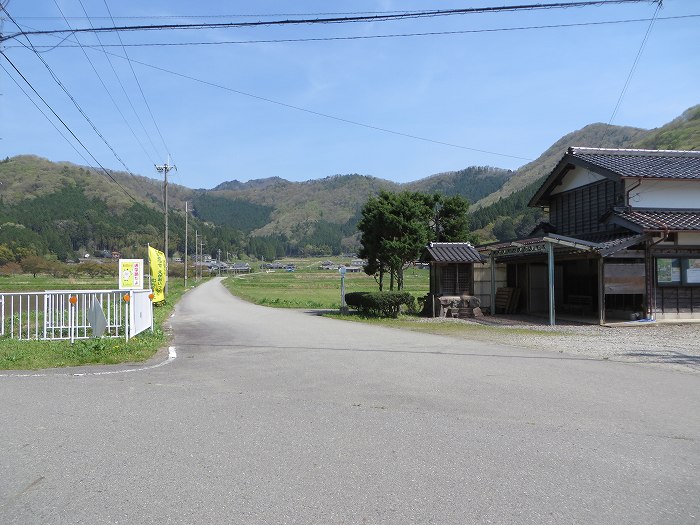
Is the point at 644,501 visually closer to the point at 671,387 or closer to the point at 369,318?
the point at 671,387

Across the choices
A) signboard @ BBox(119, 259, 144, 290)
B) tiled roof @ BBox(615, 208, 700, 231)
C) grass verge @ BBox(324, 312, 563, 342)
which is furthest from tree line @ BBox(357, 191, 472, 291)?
signboard @ BBox(119, 259, 144, 290)

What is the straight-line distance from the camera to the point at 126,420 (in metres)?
6.25

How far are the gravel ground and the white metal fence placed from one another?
29.7 ft

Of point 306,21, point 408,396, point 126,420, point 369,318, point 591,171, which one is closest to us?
point 126,420

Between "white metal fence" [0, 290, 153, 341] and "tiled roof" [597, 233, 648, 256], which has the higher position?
"tiled roof" [597, 233, 648, 256]

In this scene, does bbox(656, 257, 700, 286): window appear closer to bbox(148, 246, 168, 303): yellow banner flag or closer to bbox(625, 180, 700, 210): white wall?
bbox(625, 180, 700, 210): white wall

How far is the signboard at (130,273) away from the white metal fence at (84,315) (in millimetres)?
7557

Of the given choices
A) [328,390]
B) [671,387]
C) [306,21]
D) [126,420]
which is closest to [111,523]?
[126,420]

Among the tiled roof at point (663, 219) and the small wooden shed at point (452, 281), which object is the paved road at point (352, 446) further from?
the small wooden shed at point (452, 281)

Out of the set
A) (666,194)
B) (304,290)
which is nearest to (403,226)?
(666,194)

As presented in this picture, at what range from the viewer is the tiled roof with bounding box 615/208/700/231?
17844 mm

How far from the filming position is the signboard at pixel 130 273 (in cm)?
2260

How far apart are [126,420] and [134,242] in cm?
13098

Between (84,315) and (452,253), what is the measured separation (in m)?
14.4
